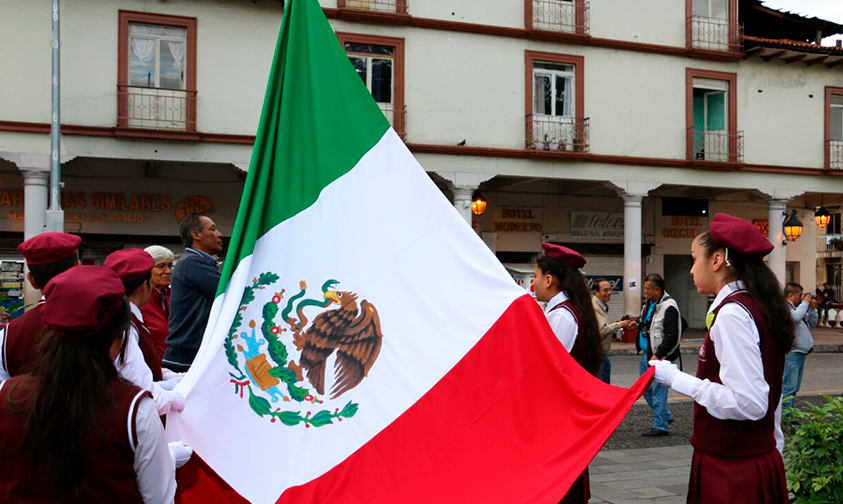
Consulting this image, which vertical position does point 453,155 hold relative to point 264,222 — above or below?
above

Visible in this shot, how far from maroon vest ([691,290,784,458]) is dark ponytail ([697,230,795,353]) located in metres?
0.02

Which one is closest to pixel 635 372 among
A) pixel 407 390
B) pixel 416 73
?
pixel 416 73

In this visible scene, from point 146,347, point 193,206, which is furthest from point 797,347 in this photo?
point 193,206

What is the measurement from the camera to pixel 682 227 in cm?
2444

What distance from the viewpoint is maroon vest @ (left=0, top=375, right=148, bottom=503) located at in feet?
6.93

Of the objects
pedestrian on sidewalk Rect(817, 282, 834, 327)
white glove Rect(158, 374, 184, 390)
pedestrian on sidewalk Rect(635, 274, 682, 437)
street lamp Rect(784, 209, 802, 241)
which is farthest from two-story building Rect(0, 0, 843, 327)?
white glove Rect(158, 374, 184, 390)

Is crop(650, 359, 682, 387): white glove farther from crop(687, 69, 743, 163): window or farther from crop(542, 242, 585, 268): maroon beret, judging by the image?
crop(687, 69, 743, 163): window

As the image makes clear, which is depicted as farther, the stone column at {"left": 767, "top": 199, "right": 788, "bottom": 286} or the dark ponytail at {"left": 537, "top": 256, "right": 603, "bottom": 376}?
the stone column at {"left": 767, "top": 199, "right": 788, "bottom": 286}

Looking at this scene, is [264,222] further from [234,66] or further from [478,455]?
[234,66]

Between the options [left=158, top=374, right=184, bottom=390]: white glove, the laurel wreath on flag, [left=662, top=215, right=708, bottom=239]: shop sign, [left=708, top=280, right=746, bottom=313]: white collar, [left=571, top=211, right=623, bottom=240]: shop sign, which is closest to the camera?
[left=708, top=280, right=746, bottom=313]: white collar

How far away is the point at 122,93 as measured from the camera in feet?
54.3

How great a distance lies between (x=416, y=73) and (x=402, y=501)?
53.1ft

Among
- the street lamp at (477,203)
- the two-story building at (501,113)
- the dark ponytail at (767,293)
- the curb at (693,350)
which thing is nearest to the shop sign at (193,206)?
the two-story building at (501,113)

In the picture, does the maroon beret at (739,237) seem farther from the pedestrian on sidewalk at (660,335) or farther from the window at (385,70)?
the window at (385,70)
